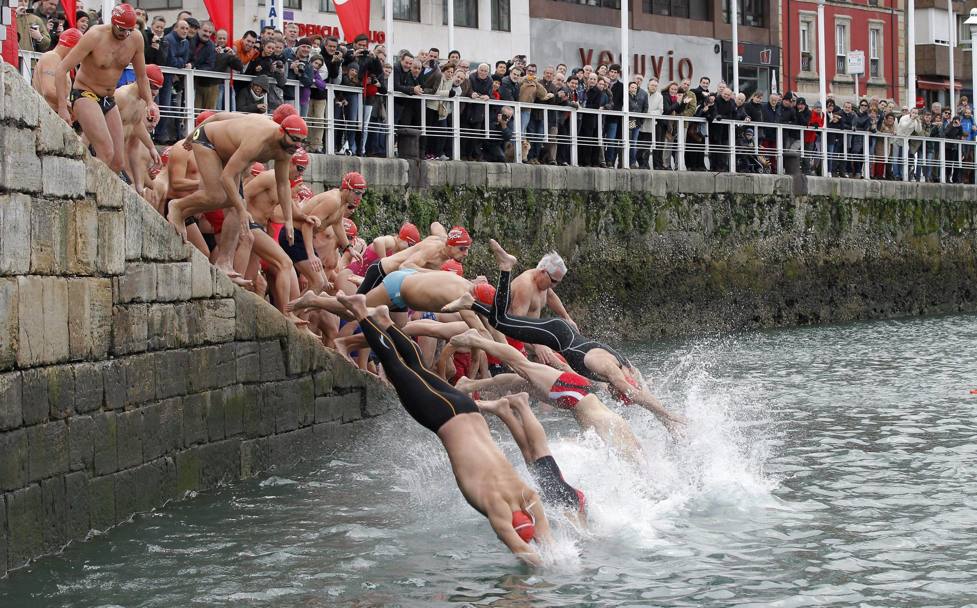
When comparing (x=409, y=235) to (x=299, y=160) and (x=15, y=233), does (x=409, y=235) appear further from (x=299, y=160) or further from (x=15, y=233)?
(x=15, y=233)

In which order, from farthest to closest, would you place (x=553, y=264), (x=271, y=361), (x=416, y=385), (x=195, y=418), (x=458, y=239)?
(x=458, y=239), (x=553, y=264), (x=271, y=361), (x=195, y=418), (x=416, y=385)

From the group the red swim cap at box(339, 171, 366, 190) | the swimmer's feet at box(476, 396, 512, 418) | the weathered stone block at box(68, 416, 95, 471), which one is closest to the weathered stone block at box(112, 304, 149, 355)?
the weathered stone block at box(68, 416, 95, 471)

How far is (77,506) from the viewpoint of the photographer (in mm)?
9734

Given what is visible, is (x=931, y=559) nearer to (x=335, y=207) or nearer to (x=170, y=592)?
(x=170, y=592)

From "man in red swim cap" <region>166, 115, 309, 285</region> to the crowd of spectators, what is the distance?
146 inches

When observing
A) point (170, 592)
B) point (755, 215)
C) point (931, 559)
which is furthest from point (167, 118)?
point (755, 215)

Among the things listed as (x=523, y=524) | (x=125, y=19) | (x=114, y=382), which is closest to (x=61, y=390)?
(x=114, y=382)

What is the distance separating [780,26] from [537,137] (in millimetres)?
25938

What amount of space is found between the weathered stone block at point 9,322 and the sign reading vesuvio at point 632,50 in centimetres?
3018

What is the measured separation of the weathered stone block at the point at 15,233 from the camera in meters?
8.82

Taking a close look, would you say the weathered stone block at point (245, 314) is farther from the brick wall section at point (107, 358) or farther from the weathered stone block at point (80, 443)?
the weathered stone block at point (80, 443)

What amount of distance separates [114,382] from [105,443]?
42 centimetres

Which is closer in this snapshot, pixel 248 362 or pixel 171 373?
pixel 171 373

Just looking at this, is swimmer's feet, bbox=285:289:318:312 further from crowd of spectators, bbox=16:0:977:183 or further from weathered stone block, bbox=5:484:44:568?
crowd of spectators, bbox=16:0:977:183
